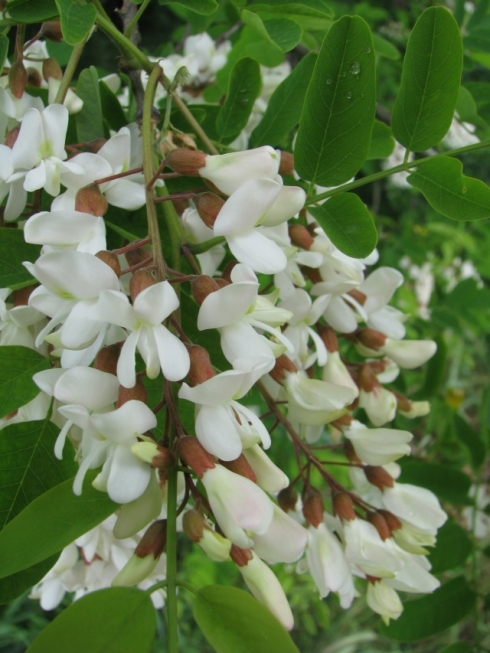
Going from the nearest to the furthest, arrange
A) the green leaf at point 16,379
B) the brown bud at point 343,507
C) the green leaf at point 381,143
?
the green leaf at point 16,379 → the brown bud at point 343,507 → the green leaf at point 381,143

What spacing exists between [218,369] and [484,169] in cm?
326

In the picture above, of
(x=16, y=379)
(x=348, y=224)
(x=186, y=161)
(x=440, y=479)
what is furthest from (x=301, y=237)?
(x=440, y=479)

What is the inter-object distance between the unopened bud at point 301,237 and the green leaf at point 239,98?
162 millimetres

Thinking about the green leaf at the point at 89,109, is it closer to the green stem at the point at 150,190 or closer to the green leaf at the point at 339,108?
the green stem at the point at 150,190

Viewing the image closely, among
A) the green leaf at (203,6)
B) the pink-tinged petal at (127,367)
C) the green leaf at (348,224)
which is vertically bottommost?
the pink-tinged petal at (127,367)

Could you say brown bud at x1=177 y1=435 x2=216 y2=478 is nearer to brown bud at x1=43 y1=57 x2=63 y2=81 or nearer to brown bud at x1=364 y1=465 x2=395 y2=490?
brown bud at x1=364 y1=465 x2=395 y2=490

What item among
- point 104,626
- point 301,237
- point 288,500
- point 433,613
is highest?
point 301,237

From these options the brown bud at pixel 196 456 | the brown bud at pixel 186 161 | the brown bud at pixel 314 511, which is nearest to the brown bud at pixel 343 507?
the brown bud at pixel 314 511

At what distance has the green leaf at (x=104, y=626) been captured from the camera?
356mm

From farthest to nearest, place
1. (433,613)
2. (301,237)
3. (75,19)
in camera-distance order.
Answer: (433,613) < (301,237) < (75,19)

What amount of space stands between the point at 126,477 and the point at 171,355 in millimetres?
84

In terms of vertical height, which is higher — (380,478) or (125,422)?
(125,422)

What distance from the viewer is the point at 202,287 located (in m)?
0.40

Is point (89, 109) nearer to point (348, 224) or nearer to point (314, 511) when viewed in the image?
point (348, 224)
